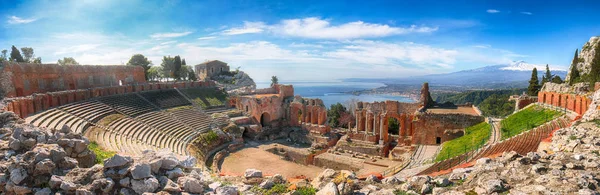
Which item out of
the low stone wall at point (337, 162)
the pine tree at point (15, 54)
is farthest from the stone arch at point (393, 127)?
the pine tree at point (15, 54)

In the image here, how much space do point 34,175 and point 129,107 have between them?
21.9 metres

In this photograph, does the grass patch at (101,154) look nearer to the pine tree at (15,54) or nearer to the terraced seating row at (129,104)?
the terraced seating row at (129,104)

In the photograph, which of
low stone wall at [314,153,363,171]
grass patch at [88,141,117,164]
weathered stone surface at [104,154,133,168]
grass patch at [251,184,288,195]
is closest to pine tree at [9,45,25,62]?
grass patch at [88,141,117,164]

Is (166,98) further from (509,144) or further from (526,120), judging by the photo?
(526,120)

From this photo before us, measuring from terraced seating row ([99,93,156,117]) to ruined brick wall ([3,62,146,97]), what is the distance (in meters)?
4.69

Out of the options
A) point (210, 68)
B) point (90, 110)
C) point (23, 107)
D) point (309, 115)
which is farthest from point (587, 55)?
point (210, 68)

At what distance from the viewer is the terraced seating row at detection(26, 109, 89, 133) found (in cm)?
1757

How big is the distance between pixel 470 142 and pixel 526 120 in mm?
3497

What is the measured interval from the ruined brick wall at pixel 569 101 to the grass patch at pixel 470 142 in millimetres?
3782

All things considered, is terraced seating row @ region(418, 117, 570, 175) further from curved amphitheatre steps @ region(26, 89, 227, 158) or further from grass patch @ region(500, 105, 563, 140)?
curved amphitheatre steps @ region(26, 89, 227, 158)

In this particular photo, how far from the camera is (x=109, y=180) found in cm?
755

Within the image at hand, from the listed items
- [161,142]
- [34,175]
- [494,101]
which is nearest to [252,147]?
[161,142]

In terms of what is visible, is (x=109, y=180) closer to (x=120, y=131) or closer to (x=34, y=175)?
(x=34, y=175)

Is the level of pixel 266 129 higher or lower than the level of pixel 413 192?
lower
